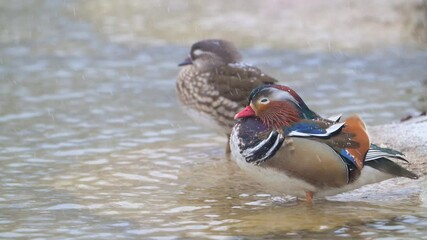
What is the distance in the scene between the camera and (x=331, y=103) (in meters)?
11.8

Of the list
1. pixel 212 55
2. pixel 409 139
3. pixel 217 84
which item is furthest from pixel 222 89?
pixel 409 139

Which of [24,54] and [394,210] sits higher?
[24,54]

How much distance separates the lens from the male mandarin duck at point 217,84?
970 cm

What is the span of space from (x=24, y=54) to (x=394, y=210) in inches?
322

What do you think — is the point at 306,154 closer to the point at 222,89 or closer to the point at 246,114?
the point at 246,114

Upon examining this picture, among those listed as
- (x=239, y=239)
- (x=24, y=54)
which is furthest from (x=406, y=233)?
(x=24, y=54)

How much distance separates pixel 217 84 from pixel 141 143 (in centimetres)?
106

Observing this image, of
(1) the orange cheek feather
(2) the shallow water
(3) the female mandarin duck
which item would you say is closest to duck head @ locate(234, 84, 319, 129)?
(3) the female mandarin duck

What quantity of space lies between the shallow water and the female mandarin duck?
233 millimetres

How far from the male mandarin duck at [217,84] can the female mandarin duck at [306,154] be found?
207 centimetres

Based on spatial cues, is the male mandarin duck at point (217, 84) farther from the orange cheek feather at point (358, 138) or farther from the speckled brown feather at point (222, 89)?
the orange cheek feather at point (358, 138)

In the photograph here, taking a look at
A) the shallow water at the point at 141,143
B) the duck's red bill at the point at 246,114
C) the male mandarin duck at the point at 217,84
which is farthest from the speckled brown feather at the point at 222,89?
the duck's red bill at the point at 246,114

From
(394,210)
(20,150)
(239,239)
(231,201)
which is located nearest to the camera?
(239,239)

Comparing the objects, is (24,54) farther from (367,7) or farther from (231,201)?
(231,201)
